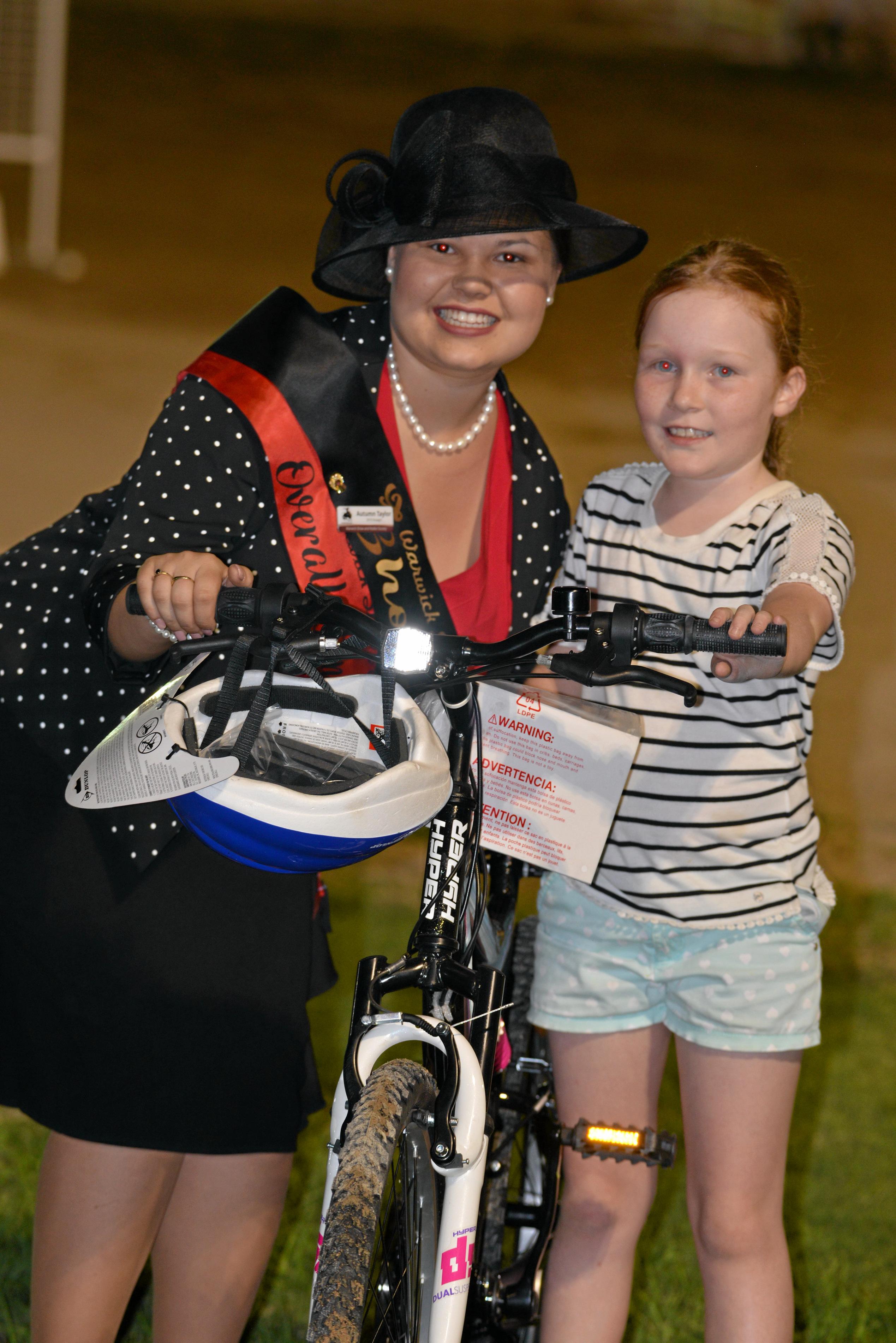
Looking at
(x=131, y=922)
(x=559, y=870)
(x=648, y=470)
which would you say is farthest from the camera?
Result: (x=648, y=470)

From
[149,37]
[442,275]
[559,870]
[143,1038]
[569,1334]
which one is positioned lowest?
[569,1334]

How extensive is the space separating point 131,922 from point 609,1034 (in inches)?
23.7

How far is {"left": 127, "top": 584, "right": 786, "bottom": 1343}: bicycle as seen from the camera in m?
1.16

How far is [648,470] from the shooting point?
177 cm

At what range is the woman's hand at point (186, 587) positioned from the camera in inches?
49.5

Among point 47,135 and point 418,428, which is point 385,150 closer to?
point 47,135

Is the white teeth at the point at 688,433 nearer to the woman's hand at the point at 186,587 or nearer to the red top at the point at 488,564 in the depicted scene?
the red top at the point at 488,564

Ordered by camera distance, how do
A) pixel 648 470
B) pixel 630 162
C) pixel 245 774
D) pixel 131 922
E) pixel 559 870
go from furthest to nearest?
pixel 630 162 → pixel 648 470 → pixel 131 922 → pixel 559 870 → pixel 245 774

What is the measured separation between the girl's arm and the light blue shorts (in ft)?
1.09

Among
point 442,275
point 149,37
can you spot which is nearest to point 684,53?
point 149,37

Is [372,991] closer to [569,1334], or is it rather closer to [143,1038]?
[143,1038]

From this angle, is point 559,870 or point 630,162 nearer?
point 559,870

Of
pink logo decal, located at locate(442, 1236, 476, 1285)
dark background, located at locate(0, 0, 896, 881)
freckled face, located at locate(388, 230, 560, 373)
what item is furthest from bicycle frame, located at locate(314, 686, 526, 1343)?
dark background, located at locate(0, 0, 896, 881)

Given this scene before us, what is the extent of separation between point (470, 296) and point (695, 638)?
70 cm
